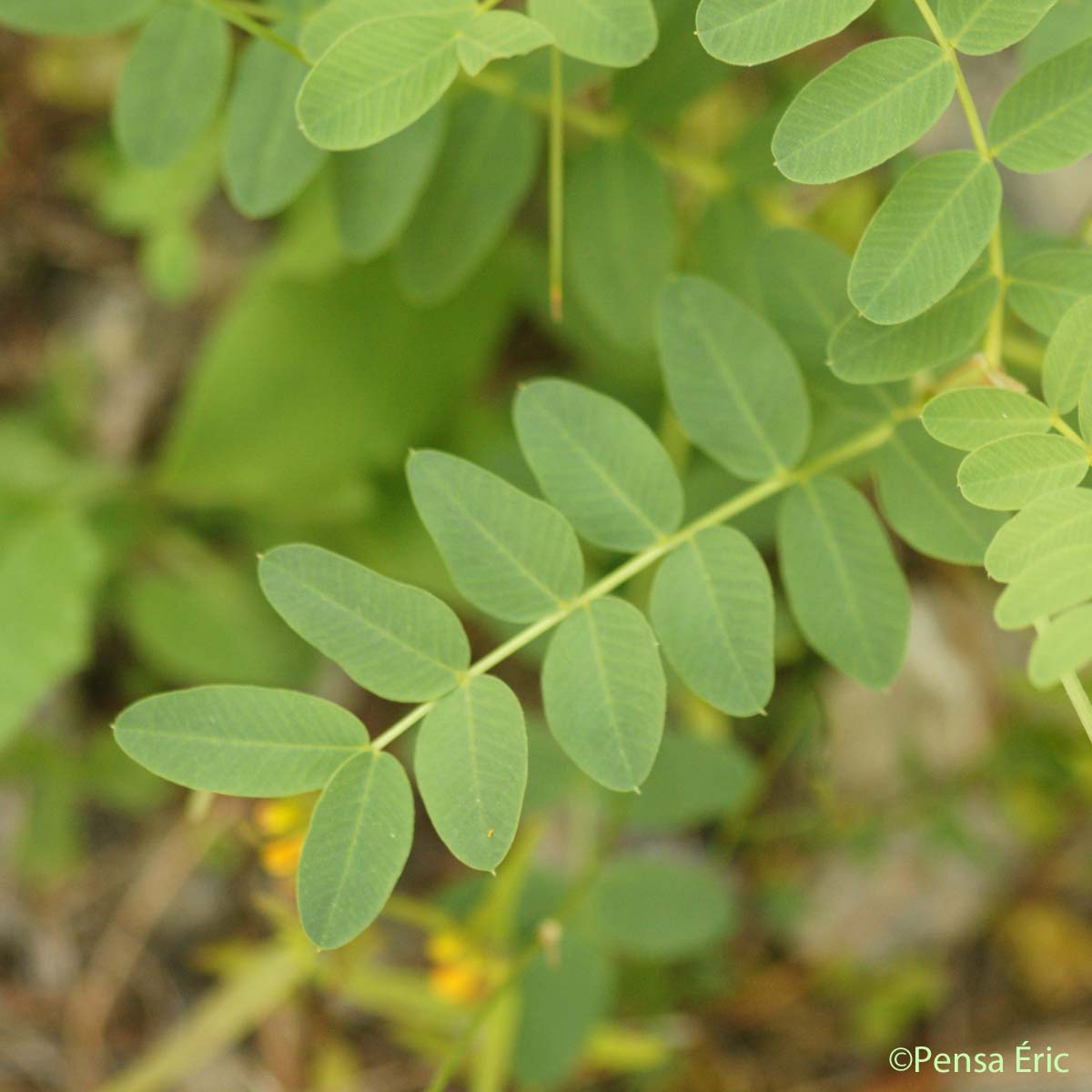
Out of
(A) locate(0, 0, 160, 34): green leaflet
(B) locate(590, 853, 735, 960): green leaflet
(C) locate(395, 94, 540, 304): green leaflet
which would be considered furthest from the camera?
(B) locate(590, 853, 735, 960): green leaflet

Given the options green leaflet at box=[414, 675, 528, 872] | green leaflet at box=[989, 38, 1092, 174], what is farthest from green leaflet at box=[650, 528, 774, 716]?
green leaflet at box=[989, 38, 1092, 174]

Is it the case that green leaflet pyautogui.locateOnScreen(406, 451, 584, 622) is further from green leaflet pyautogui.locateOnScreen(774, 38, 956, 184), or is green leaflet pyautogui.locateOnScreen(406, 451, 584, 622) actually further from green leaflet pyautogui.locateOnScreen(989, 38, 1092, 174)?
green leaflet pyautogui.locateOnScreen(989, 38, 1092, 174)

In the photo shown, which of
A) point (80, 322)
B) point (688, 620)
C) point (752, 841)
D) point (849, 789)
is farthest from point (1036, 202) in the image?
point (80, 322)

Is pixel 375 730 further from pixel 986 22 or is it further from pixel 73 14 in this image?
pixel 986 22

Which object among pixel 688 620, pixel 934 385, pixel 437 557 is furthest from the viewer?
pixel 437 557

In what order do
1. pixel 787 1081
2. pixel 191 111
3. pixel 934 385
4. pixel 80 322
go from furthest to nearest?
pixel 80 322, pixel 787 1081, pixel 191 111, pixel 934 385

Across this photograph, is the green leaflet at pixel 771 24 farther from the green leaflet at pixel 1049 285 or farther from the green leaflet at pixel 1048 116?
the green leaflet at pixel 1049 285

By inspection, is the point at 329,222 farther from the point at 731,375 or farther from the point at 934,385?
the point at 934,385
